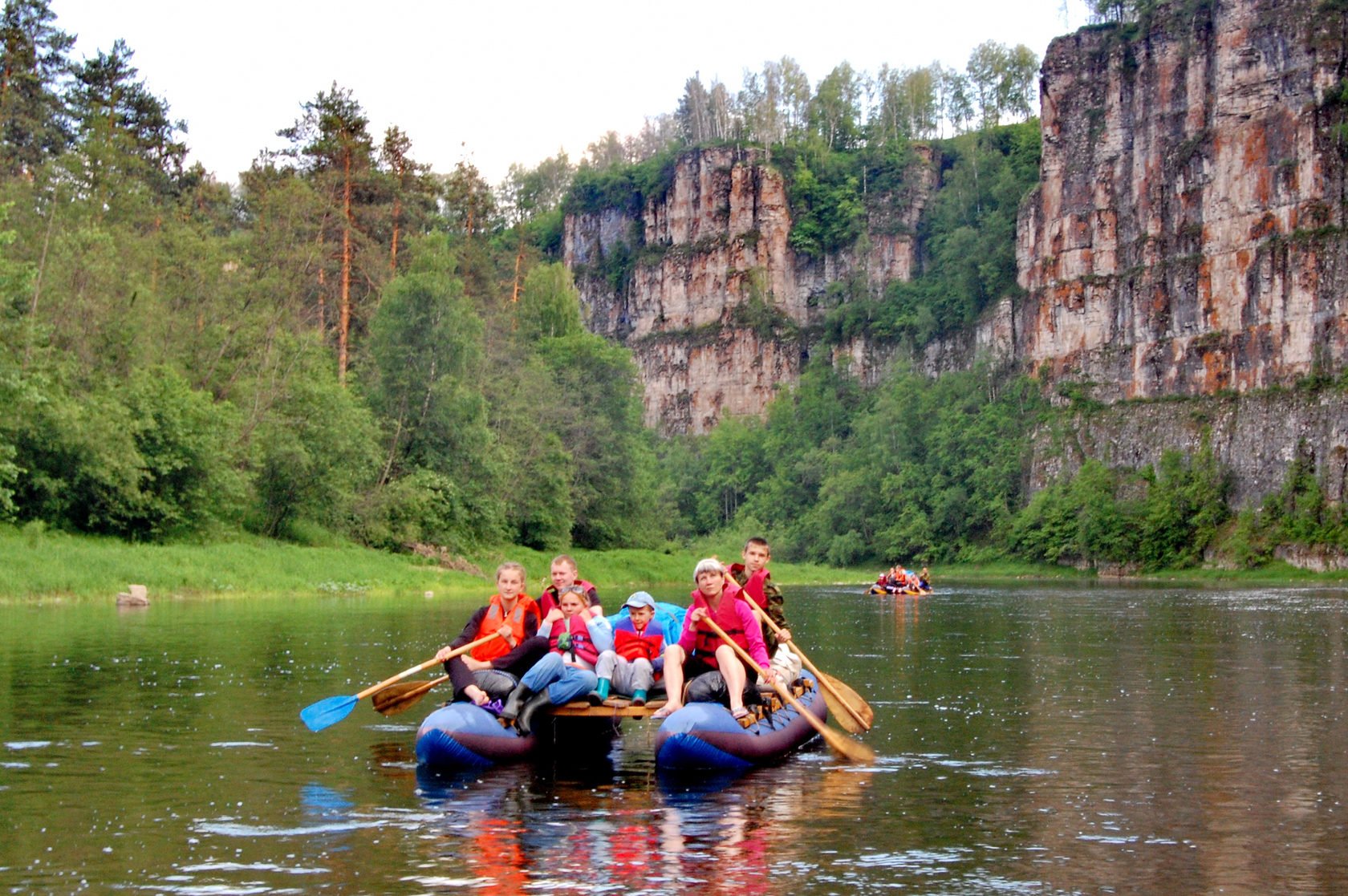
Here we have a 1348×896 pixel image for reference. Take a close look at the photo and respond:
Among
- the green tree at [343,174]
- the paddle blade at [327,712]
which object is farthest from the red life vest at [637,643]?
the green tree at [343,174]

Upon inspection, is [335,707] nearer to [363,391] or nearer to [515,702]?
[515,702]

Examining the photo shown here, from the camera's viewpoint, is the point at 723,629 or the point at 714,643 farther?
the point at 723,629

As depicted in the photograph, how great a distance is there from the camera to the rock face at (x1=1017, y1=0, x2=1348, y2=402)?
8962 cm

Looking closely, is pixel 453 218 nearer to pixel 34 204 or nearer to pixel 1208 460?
pixel 34 204

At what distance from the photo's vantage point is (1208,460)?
92.1 meters

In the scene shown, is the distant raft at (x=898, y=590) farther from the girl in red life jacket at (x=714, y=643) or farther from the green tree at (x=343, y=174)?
the girl in red life jacket at (x=714, y=643)

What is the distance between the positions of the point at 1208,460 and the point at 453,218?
159ft

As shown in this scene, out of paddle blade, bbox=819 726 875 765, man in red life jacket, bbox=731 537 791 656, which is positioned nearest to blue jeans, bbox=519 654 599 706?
paddle blade, bbox=819 726 875 765

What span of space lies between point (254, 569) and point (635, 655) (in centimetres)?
2861

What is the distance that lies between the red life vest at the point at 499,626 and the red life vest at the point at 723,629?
1.79m

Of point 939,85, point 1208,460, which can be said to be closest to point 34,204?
point 1208,460

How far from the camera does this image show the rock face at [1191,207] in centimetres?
8962

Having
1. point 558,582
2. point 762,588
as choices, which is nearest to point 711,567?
point 558,582

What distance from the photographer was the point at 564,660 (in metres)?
15.1
